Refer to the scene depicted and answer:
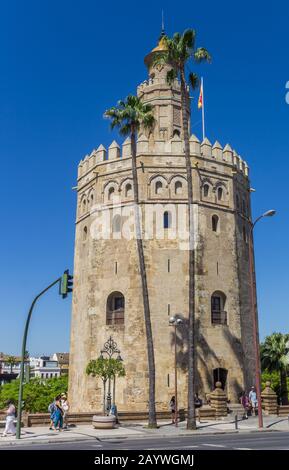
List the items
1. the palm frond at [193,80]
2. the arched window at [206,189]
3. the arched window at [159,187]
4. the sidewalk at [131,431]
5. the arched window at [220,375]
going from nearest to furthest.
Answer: the sidewalk at [131,431], the palm frond at [193,80], the arched window at [220,375], the arched window at [159,187], the arched window at [206,189]

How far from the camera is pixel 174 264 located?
32.1 metres

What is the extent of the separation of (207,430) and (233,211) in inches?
687

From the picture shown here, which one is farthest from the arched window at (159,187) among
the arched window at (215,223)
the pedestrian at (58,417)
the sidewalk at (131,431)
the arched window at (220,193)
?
the pedestrian at (58,417)

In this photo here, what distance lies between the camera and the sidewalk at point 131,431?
1812cm

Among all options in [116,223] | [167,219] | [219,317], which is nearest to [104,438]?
[219,317]

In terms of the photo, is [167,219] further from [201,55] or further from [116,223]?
[201,55]

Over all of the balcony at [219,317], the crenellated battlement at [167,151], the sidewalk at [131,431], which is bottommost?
the sidewalk at [131,431]

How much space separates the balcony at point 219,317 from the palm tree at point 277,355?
5251 millimetres

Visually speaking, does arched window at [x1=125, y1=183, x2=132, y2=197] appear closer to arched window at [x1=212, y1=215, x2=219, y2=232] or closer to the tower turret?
the tower turret

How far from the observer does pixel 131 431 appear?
21172 mm

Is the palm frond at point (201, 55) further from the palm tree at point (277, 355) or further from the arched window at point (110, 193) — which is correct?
the palm tree at point (277, 355)

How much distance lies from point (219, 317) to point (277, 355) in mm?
6222
